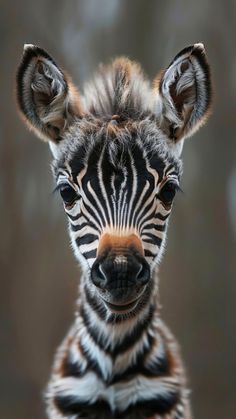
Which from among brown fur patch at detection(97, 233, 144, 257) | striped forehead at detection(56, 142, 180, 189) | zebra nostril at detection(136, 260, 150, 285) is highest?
striped forehead at detection(56, 142, 180, 189)

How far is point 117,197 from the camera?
4.51 meters

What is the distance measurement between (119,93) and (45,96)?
0.41 m

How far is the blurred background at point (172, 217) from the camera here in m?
15.4

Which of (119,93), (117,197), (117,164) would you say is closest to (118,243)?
(117,197)

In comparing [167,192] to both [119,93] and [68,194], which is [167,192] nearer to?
[68,194]

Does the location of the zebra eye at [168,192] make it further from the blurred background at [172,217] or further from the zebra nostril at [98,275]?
the blurred background at [172,217]

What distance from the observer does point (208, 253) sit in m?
17.2

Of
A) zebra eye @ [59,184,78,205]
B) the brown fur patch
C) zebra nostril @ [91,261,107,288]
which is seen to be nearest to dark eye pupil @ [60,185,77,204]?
zebra eye @ [59,184,78,205]

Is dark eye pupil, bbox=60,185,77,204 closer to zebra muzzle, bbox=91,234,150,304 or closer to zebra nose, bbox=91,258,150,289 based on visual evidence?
zebra muzzle, bbox=91,234,150,304

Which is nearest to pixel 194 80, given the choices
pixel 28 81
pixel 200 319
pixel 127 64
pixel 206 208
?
pixel 127 64

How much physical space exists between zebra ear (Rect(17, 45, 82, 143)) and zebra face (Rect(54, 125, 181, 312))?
26cm

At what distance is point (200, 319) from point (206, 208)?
2312 mm

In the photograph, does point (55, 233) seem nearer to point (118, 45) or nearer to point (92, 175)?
point (118, 45)

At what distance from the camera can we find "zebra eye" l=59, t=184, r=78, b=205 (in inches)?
185
